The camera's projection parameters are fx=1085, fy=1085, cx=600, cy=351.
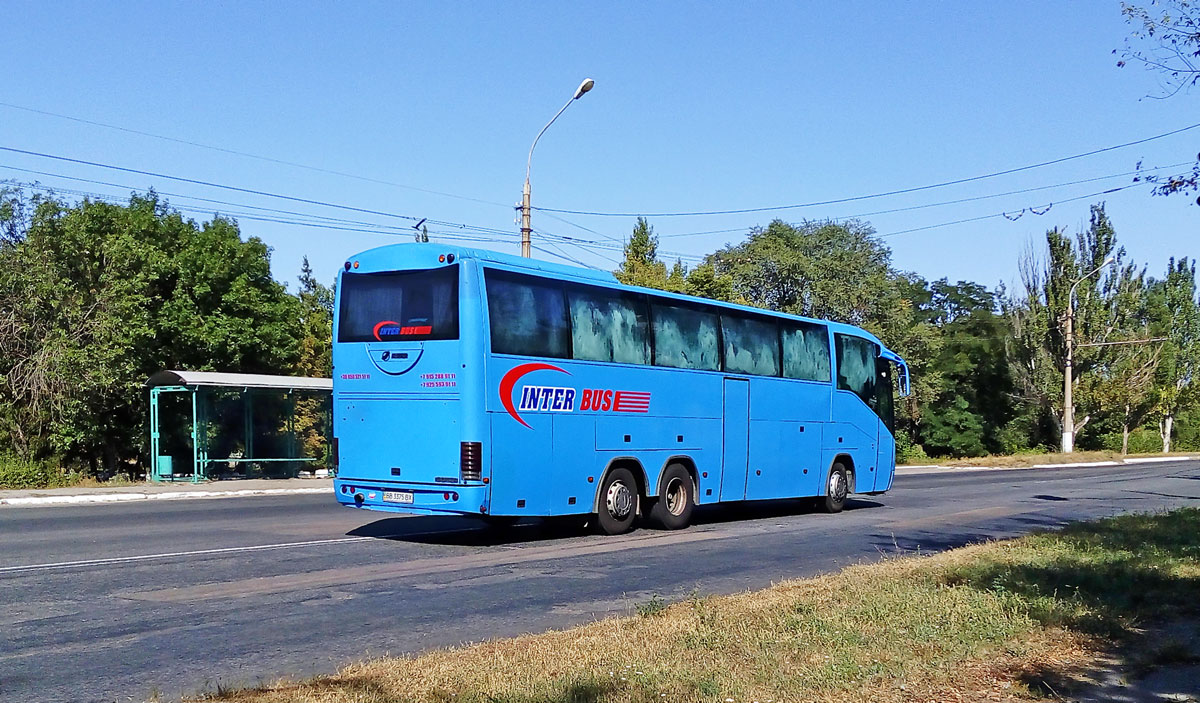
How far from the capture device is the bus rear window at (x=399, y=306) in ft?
44.1

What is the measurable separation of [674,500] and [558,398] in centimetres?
333

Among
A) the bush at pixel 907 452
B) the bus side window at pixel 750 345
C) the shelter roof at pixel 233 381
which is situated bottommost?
the bush at pixel 907 452

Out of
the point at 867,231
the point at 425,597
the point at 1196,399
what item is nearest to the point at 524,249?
the point at 425,597

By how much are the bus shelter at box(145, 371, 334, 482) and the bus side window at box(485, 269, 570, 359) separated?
1517cm

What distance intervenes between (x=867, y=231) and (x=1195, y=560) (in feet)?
197

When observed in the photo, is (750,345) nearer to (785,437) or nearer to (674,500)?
(785,437)

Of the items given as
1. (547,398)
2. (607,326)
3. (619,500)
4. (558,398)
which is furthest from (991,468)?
(547,398)

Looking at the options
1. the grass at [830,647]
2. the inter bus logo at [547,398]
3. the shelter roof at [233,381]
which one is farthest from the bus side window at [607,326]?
the shelter roof at [233,381]

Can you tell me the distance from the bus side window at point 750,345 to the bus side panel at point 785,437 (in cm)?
29

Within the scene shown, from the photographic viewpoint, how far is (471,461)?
13.2 m

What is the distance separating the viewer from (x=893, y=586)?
9.48 m

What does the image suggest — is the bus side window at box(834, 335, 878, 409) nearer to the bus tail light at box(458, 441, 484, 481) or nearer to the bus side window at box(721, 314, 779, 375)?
the bus side window at box(721, 314, 779, 375)

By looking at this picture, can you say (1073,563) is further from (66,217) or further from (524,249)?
(66,217)

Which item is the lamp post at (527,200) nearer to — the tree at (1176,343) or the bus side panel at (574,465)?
the bus side panel at (574,465)
